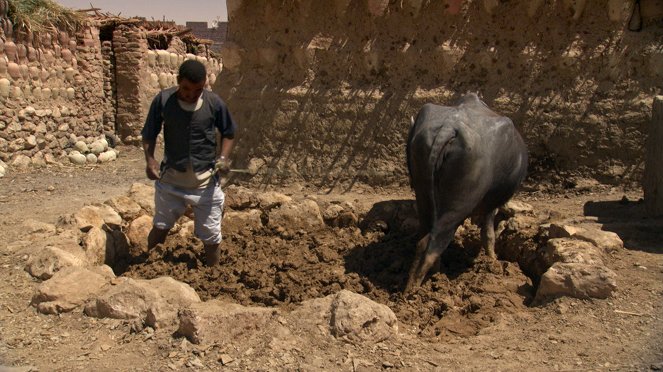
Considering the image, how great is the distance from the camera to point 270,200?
5883mm

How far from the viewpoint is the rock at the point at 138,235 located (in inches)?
210

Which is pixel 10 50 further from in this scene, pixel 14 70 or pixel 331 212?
pixel 331 212

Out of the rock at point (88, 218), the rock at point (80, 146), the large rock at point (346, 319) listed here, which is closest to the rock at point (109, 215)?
the rock at point (88, 218)

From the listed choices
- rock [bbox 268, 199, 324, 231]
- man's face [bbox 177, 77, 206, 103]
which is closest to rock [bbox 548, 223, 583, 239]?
rock [bbox 268, 199, 324, 231]

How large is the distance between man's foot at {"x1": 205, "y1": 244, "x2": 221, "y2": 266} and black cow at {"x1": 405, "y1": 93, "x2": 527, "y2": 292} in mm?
1471

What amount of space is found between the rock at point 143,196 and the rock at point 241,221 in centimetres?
67

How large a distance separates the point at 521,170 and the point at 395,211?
50.7 inches

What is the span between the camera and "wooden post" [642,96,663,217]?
5.33 metres

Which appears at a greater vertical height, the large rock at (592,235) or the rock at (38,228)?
the large rock at (592,235)

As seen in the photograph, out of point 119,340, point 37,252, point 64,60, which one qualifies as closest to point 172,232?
point 37,252

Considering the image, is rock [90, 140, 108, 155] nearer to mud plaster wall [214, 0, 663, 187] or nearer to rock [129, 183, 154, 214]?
mud plaster wall [214, 0, 663, 187]

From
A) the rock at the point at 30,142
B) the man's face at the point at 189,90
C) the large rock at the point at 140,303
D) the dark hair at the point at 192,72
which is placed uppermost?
the dark hair at the point at 192,72

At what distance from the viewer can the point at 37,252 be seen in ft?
14.4

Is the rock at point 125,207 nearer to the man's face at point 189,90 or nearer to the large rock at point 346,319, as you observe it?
the man's face at point 189,90
